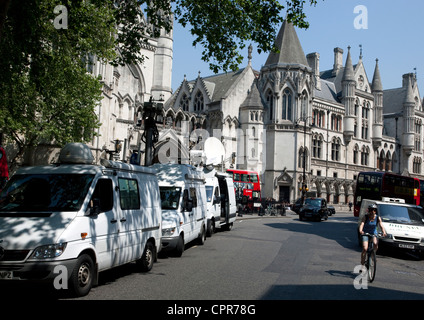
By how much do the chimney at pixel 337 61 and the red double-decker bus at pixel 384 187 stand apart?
47070mm

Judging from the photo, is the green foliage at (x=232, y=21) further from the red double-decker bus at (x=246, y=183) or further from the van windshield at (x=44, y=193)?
the red double-decker bus at (x=246, y=183)

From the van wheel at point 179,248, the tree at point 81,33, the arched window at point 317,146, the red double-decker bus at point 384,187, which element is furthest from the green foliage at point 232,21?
the arched window at point 317,146

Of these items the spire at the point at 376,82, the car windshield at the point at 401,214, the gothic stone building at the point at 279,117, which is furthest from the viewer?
the spire at the point at 376,82

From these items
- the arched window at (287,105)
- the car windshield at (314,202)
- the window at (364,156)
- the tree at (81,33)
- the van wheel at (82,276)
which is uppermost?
the arched window at (287,105)

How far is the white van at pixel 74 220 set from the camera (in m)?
6.55

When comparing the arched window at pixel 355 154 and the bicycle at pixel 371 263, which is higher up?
the arched window at pixel 355 154

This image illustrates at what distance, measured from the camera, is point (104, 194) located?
8.10 metres

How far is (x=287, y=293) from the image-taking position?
25.6 feet

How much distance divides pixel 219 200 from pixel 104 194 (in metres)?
11.1

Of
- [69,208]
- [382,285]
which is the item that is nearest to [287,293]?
[382,285]

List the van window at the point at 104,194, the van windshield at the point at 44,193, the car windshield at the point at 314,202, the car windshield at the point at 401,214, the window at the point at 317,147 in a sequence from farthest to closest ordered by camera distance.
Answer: the window at the point at 317,147, the car windshield at the point at 314,202, the car windshield at the point at 401,214, the van window at the point at 104,194, the van windshield at the point at 44,193

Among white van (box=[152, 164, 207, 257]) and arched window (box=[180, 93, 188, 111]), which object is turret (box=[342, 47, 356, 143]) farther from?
white van (box=[152, 164, 207, 257])

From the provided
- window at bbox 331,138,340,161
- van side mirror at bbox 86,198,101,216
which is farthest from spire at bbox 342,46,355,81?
van side mirror at bbox 86,198,101,216

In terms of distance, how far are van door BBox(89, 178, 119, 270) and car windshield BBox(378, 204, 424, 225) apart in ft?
34.7
